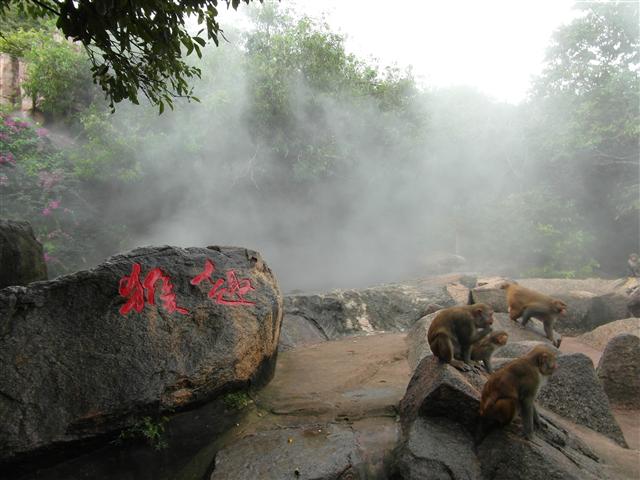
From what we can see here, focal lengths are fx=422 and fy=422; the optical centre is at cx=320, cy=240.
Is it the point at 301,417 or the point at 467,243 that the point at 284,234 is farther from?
the point at 301,417

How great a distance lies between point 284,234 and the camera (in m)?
15.1

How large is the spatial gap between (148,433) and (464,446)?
8.00ft

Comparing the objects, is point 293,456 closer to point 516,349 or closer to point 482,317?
point 482,317

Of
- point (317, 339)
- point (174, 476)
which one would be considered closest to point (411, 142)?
point (317, 339)

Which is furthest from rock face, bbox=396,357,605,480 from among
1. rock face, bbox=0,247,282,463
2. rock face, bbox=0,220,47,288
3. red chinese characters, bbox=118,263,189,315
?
rock face, bbox=0,220,47,288

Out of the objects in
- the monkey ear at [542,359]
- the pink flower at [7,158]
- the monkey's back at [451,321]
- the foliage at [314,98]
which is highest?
the foliage at [314,98]

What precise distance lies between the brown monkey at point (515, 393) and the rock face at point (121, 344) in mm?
2212

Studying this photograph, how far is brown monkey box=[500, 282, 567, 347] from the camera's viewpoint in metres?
6.14

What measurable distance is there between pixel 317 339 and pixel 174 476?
427 cm

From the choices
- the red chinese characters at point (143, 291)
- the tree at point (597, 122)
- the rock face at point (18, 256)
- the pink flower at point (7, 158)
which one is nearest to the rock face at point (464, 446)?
the red chinese characters at point (143, 291)

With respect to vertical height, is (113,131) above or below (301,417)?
above

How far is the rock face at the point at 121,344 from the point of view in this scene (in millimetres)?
3152

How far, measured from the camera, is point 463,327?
12.4 feet

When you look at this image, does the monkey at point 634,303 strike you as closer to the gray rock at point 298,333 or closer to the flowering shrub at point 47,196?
the gray rock at point 298,333
